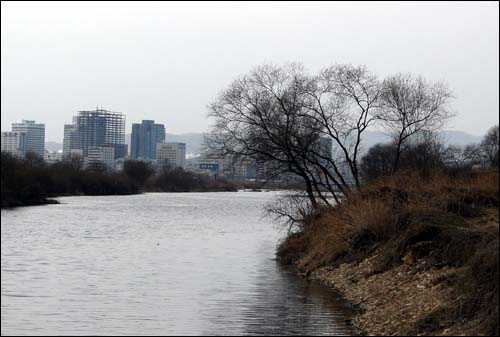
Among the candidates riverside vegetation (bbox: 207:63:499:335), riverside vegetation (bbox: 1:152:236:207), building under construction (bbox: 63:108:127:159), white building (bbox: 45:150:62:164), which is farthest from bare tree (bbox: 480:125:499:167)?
building under construction (bbox: 63:108:127:159)

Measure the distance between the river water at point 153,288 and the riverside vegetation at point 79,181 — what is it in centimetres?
2843

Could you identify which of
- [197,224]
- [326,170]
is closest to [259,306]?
[326,170]

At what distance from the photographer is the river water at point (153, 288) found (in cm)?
1767

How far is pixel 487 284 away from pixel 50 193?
8009 centimetres

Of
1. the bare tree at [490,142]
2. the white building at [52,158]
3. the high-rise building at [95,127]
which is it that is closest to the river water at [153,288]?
the bare tree at [490,142]

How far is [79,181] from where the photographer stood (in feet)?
372

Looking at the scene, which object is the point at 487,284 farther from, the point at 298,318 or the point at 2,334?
the point at 2,334

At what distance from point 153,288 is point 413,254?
8221 mm

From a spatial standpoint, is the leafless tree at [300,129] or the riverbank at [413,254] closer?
the riverbank at [413,254]

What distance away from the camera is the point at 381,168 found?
45.9m

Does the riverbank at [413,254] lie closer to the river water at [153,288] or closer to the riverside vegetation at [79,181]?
the river water at [153,288]

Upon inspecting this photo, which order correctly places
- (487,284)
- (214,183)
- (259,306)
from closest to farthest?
(487,284) → (259,306) → (214,183)

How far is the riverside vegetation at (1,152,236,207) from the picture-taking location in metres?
74.5

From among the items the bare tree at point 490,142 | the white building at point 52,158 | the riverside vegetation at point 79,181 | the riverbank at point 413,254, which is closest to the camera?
the riverbank at point 413,254
